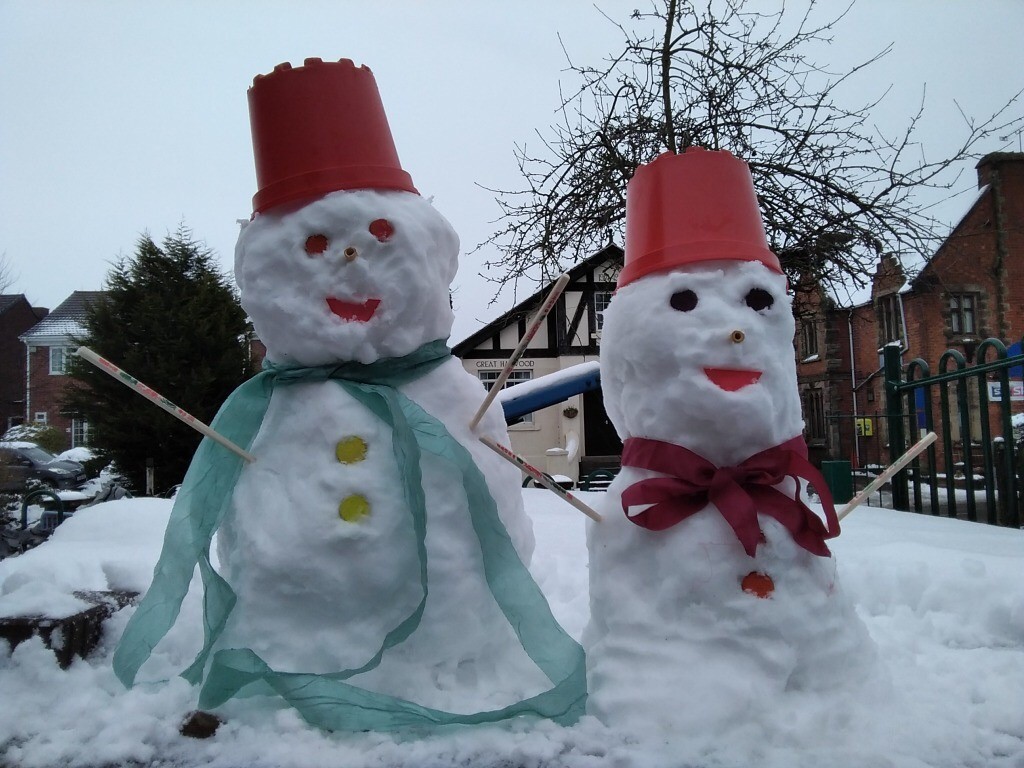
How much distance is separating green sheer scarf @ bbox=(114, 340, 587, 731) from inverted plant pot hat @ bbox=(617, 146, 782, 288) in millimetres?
805

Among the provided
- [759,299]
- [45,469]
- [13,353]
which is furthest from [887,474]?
[13,353]

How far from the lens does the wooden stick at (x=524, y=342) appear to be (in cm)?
212

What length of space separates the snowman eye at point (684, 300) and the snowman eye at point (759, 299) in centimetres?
17

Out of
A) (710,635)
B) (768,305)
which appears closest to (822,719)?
(710,635)

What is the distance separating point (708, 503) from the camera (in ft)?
7.18

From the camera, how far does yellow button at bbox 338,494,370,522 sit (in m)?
2.22

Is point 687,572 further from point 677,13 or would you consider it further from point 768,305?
point 677,13

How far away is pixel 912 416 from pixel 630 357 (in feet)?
16.0

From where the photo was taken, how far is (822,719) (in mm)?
1957

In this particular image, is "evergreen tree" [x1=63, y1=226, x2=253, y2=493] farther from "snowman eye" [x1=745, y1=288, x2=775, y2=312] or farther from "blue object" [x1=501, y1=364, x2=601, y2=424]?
"snowman eye" [x1=745, y1=288, x2=775, y2=312]

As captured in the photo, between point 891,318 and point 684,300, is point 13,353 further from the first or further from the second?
point 684,300

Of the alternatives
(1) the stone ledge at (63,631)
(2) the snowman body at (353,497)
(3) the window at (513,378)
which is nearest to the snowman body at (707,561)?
(2) the snowman body at (353,497)

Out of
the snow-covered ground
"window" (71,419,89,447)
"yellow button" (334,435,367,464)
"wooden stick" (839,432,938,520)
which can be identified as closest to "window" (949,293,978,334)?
the snow-covered ground

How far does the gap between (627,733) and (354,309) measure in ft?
4.88
